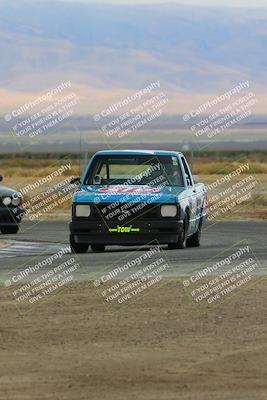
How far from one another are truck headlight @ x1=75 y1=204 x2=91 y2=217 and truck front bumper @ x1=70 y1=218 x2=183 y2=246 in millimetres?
120

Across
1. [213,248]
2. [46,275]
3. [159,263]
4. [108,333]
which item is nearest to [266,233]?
[213,248]

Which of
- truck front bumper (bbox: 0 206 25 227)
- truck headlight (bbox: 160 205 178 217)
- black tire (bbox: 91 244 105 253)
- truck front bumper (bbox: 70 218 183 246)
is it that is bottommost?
truck front bumper (bbox: 0 206 25 227)

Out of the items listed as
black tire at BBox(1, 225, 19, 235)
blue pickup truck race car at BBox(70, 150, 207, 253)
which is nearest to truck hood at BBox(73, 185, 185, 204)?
blue pickup truck race car at BBox(70, 150, 207, 253)

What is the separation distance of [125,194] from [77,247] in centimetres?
111

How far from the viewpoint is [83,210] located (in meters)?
21.2

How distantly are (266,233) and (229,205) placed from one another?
11.2m

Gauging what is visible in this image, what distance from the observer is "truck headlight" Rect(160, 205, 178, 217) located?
21281mm

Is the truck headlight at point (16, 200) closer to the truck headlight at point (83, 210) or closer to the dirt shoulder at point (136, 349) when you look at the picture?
the truck headlight at point (83, 210)

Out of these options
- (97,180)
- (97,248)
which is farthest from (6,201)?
(97,180)

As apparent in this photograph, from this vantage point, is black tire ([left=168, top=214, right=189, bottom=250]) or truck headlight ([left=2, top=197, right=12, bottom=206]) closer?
black tire ([left=168, top=214, right=189, bottom=250])

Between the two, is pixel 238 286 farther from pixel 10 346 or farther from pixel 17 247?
pixel 17 247

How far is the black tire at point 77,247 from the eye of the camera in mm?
21241

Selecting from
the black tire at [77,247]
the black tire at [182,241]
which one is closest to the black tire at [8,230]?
the black tire at [77,247]

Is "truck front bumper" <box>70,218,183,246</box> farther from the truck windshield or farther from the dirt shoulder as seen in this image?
the dirt shoulder
